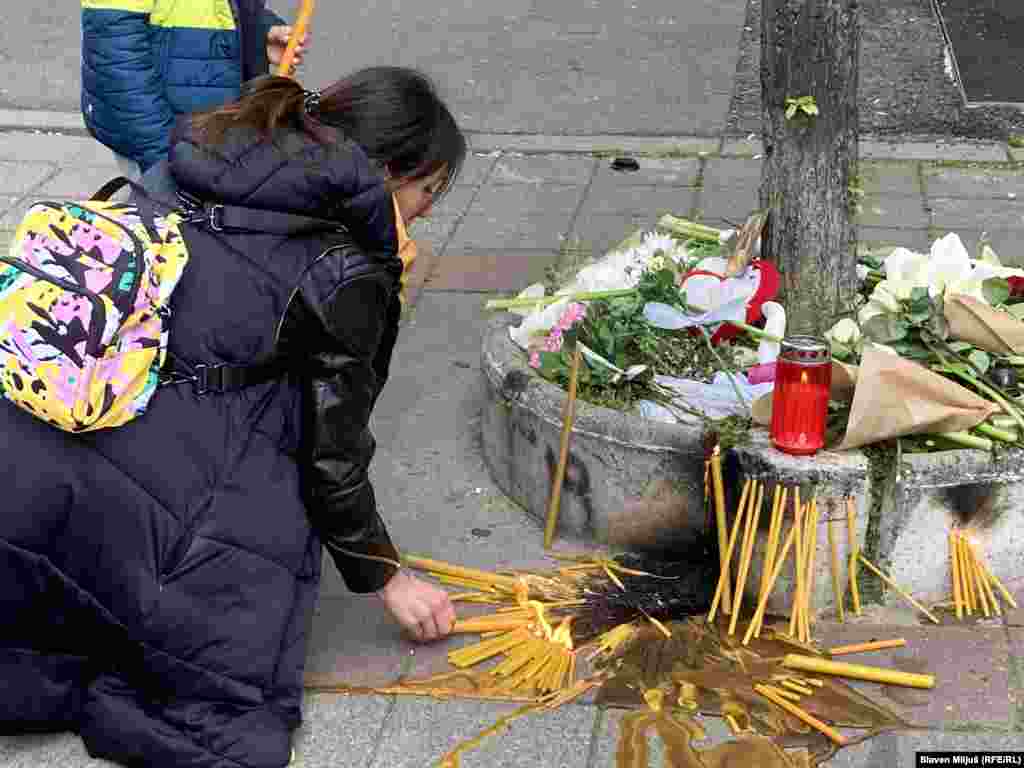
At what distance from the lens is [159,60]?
3.67 meters

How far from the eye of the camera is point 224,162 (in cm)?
259

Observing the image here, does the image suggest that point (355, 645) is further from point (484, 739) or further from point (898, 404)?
point (898, 404)

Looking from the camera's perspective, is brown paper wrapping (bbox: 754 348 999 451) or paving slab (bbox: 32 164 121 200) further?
paving slab (bbox: 32 164 121 200)

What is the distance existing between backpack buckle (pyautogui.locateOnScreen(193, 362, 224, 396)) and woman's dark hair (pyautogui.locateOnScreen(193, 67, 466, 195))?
42 cm

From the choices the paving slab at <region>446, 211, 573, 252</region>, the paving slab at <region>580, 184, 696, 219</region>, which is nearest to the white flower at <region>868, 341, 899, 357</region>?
the paving slab at <region>446, 211, 573, 252</region>

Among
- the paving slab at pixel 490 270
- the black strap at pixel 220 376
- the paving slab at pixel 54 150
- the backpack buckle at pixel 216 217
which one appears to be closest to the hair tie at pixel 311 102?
the backpack buckle at pixel 216 217

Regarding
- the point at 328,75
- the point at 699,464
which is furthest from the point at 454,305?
the point at 328,75

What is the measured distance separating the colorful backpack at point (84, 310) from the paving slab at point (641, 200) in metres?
3.09

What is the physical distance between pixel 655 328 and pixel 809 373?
2.11 ft

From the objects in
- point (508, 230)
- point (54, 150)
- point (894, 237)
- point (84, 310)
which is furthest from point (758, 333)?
point (54, 150)

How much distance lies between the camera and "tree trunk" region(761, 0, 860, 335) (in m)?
3.42

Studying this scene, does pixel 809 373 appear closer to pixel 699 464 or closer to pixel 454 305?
pixel 699 464

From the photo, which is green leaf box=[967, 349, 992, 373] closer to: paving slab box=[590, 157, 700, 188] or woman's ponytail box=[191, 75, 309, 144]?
woman's ponytail box=[191, 75, 309, 144]

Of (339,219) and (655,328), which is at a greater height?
(339,219)
